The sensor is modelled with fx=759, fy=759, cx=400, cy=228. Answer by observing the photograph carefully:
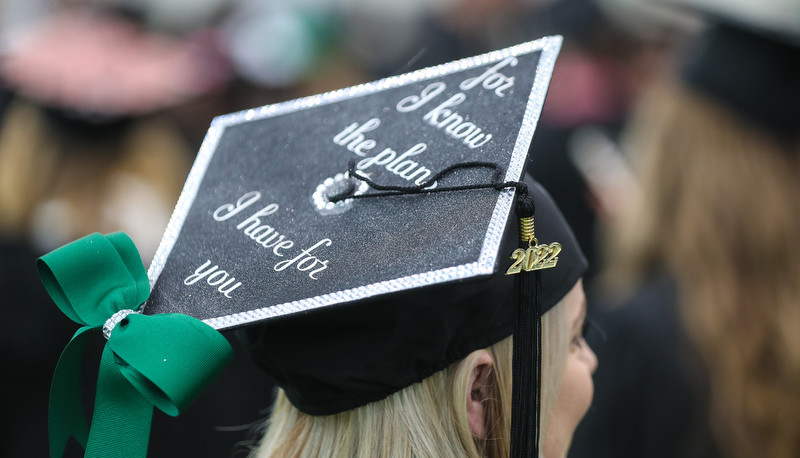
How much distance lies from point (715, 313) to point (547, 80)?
1.24m

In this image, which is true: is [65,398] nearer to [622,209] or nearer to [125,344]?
[125,344]

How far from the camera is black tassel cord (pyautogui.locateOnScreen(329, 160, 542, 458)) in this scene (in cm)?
119

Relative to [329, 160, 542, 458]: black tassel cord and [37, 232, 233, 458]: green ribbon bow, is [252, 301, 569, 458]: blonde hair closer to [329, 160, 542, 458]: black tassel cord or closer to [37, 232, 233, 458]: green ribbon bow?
[329, 160, 542, 458]: black tassel cord

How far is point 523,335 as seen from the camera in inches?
48.3

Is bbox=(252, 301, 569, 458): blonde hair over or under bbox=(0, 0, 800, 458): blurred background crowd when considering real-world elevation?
under

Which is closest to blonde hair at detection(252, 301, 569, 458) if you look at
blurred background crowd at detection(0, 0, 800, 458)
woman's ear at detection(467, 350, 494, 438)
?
woman's ear at detection(467, 350, 494, 438)

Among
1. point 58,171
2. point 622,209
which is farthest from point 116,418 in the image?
point 622,209

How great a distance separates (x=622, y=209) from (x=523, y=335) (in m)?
2.14

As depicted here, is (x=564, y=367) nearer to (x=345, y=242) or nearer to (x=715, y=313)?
(x=345, y=242)

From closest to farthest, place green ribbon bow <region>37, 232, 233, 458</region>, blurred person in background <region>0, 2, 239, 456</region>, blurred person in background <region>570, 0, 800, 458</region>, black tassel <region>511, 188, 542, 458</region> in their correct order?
green ribbon bow <region>37, 232, 233, 458</region>
black tassel <region>511, 188, 542, 458</region>
blurred person in background <region>570, 0, 800, 458</region>
blurred person in background <region>0, 2, 239, 456</region>

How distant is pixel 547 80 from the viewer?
1.26 m

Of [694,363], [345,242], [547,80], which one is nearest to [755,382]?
[694,363]

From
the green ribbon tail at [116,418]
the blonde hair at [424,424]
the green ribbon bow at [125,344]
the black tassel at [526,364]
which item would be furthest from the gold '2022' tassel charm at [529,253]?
the green ribbon tail at [116,418]

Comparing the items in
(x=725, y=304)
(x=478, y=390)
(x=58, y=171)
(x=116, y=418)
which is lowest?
(x=116, y=418)
